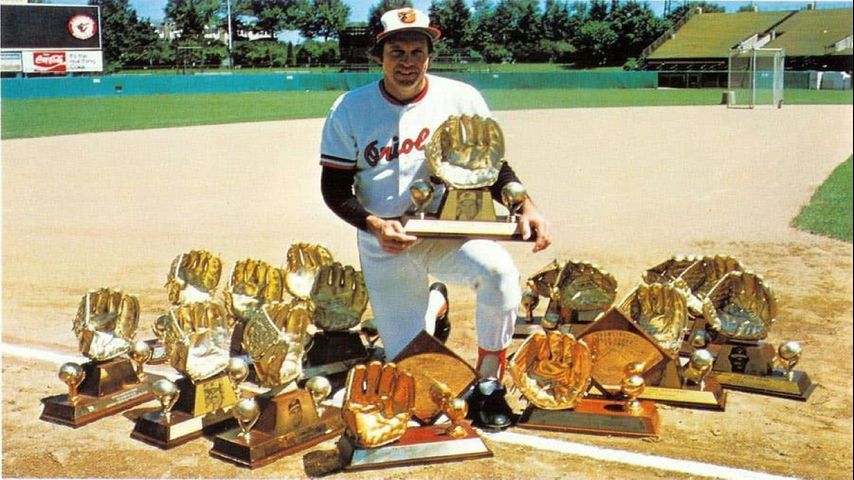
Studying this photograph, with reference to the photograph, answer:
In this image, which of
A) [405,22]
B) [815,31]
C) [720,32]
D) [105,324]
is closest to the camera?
[405,22]

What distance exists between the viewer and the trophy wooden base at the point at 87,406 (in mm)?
3443

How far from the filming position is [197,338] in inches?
131

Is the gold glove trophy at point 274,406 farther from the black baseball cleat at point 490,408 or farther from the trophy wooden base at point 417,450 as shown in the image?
the black baseball cleat at point 490,408

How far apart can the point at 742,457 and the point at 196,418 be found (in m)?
1.86

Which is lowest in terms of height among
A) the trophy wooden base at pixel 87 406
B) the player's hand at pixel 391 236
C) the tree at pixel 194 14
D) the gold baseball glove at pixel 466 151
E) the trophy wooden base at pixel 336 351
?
the trophy wooden base at pixel 87 406

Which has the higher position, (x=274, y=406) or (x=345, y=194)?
(x=345, y=194)

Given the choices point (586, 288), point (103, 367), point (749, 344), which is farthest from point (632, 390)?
point (103, 367)

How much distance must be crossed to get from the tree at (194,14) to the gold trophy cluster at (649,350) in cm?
378

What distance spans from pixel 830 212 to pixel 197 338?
6.94 meters

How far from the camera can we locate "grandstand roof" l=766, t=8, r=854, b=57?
1269cm

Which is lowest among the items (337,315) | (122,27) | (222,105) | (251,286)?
(337,315)

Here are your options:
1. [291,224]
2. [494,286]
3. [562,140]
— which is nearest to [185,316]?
[494,286]

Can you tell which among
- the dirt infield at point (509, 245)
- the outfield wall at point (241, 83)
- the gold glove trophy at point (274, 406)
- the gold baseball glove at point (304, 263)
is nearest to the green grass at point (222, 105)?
the outfield wall at point (241, 83)

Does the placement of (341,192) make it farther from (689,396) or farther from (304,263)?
(689,396)
